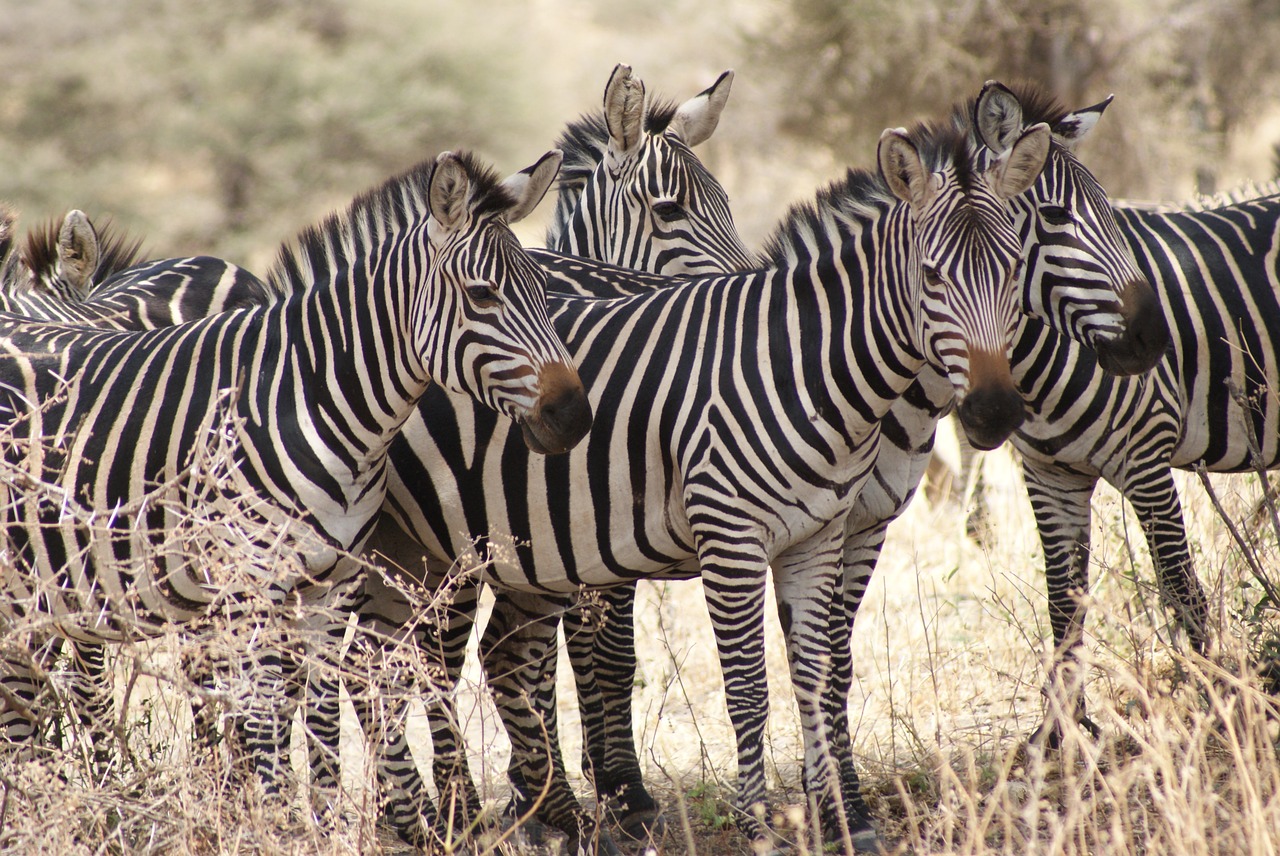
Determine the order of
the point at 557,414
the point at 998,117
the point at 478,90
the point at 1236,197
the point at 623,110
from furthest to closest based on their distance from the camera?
the point at 478,90 → the point at 1236,197 → the point at 623,110 → the point at 998,117 → the point at 557,414

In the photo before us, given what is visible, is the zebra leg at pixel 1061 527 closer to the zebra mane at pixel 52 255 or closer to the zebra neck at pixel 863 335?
the zebra neck at pixel 863 335

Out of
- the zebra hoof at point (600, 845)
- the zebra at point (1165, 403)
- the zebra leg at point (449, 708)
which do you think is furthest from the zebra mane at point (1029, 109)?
the zebra hoof at point (600, 845)

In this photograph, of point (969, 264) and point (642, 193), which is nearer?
point (969, 264)

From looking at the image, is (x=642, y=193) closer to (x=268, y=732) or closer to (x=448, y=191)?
(x=448, y=191)

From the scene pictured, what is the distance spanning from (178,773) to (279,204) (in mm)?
18617

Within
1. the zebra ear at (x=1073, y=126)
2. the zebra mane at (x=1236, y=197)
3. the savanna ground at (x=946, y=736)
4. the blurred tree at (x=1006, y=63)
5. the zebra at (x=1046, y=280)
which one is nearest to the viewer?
the savanna ground at (x=946, y=736)

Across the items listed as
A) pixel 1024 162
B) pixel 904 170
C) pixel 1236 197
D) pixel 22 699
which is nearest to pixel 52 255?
pixel 22 699

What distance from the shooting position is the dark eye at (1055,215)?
4672 millimetres

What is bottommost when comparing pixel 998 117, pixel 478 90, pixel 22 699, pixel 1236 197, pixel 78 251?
pixel 22 699

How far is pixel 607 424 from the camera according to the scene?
450cm

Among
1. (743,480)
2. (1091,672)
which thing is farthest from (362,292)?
(1091,672)

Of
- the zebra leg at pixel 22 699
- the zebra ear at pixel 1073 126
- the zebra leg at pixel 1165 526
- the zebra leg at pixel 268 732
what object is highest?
the zebra ear at pixel 1073 126

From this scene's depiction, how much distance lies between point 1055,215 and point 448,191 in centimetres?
222

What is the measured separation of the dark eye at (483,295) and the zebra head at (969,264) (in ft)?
4.29
